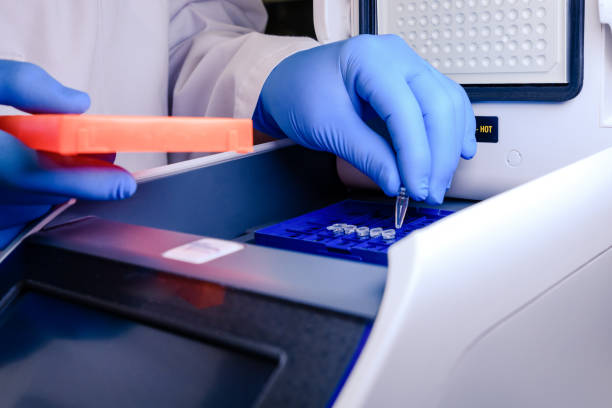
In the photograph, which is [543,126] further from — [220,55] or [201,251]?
[220,55]

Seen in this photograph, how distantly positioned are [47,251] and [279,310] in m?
0.27

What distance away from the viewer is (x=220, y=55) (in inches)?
45.6

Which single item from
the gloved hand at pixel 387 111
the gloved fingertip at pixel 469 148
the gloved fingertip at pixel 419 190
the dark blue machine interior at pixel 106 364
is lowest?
the dark blue machine interior at pixel 106 364

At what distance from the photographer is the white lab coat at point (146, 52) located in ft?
3.37

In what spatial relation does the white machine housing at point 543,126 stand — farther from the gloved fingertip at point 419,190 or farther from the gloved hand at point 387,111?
the gloved fingertip at point 419,190

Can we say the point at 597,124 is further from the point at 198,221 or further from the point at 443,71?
the point at 198,221

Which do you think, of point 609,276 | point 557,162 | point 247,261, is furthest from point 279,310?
point 557,162

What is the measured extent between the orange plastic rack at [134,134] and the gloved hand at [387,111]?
0.27 m

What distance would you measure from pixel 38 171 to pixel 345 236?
319mm

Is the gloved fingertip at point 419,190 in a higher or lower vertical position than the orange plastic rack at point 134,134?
lower

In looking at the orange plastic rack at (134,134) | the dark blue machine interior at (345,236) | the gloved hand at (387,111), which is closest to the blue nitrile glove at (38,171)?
the orange plastic rack at (134,134)

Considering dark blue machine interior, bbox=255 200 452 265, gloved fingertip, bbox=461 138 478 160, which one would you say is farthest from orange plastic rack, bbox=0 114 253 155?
gloved fingertip, bbox=461 138 478 160

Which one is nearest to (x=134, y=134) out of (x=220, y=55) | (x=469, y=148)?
(x=469, y=148)

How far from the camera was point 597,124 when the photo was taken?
703 mm
